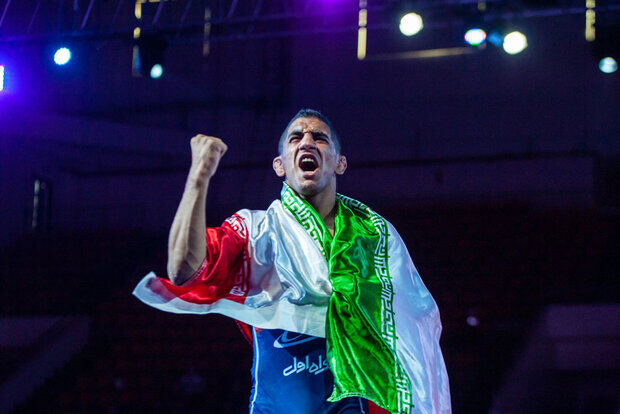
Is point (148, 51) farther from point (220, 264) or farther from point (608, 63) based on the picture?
point (220, 264)

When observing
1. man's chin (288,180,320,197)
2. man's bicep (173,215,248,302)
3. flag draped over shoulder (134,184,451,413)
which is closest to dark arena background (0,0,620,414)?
man's chin (288,180,320,197)

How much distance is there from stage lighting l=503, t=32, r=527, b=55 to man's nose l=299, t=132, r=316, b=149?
376 centimetres

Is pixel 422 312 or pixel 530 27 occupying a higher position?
pixel 530 27

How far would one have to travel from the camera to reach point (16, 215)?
33.1 feet

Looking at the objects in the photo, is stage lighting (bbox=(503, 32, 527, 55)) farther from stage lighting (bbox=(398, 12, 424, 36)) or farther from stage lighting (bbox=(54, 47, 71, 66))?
stage lighting (bbox=(54, 47, 71, 66))

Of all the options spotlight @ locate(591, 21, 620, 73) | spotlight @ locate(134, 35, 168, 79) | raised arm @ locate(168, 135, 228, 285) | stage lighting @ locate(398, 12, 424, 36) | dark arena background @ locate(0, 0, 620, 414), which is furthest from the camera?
dark arena background @ locate(0, 0, 620, 414)

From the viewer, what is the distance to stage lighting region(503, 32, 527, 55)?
18.7 feet

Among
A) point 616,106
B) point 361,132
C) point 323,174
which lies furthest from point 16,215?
point 323,174

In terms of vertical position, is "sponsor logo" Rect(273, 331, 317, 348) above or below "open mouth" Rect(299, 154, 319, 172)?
below

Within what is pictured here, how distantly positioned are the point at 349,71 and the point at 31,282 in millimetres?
4671

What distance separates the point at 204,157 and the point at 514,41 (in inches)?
171

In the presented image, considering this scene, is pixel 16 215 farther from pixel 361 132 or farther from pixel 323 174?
pixel 323 174

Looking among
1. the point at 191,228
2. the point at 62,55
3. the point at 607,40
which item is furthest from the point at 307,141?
the point at 62,55

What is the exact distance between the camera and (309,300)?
2029mm
